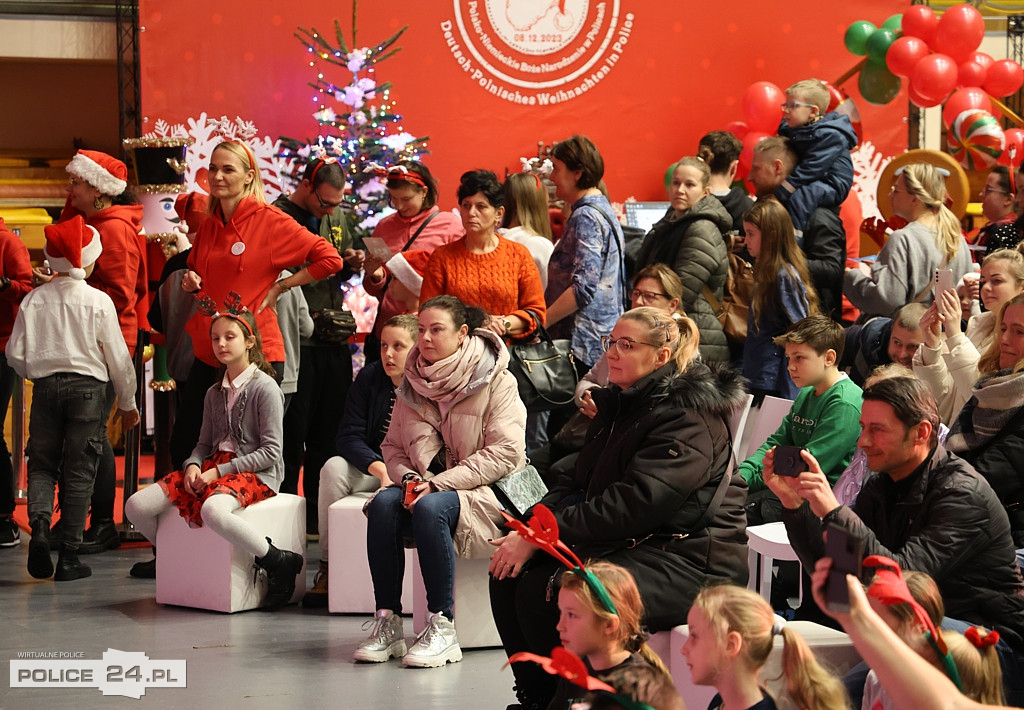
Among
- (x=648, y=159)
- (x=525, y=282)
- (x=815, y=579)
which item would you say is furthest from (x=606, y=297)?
(x=648, y=159)

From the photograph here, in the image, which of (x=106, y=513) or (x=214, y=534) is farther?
(x=106, y=513)

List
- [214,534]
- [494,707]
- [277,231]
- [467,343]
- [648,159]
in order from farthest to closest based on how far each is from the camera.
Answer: [648,159]
[277,231]
[214,534]
[467,343]
[494,707]

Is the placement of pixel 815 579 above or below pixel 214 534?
above

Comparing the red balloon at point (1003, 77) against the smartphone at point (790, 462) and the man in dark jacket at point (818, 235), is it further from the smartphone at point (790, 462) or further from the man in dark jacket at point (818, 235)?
the smartphone at point (790, 462)

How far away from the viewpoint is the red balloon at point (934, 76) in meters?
7.80

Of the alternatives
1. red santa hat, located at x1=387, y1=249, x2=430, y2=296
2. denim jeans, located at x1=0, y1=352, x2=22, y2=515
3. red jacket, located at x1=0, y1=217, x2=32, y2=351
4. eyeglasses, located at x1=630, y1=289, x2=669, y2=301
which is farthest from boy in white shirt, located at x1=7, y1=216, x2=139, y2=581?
eyeglasses, located at x1=630, y1=289, x2=669, y2=301

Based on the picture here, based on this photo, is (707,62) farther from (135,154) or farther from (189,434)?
(189,434)

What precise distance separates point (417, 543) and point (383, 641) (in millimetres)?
330

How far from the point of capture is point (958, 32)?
788 cm

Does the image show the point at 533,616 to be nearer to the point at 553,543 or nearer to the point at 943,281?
the point at 553,543

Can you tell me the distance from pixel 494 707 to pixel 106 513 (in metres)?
2.90

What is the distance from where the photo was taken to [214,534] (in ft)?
15.3

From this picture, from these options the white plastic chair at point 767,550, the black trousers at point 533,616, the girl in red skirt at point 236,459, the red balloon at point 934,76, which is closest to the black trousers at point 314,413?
the girl in red skirt at point 236,459

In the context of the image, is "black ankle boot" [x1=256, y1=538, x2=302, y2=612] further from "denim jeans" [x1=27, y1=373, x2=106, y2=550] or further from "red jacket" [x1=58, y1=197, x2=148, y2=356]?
"red jacket" [x1=58, y1=197, x2=148, y2=356]
